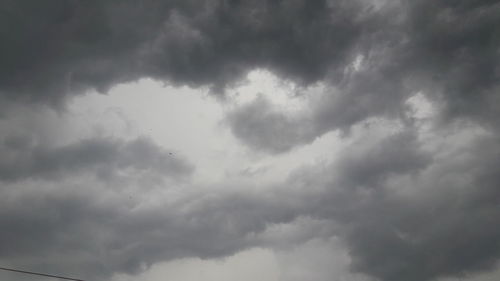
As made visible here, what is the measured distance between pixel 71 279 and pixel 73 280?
1.05 feet

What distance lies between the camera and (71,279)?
2862 cm

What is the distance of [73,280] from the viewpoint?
2848 cm
